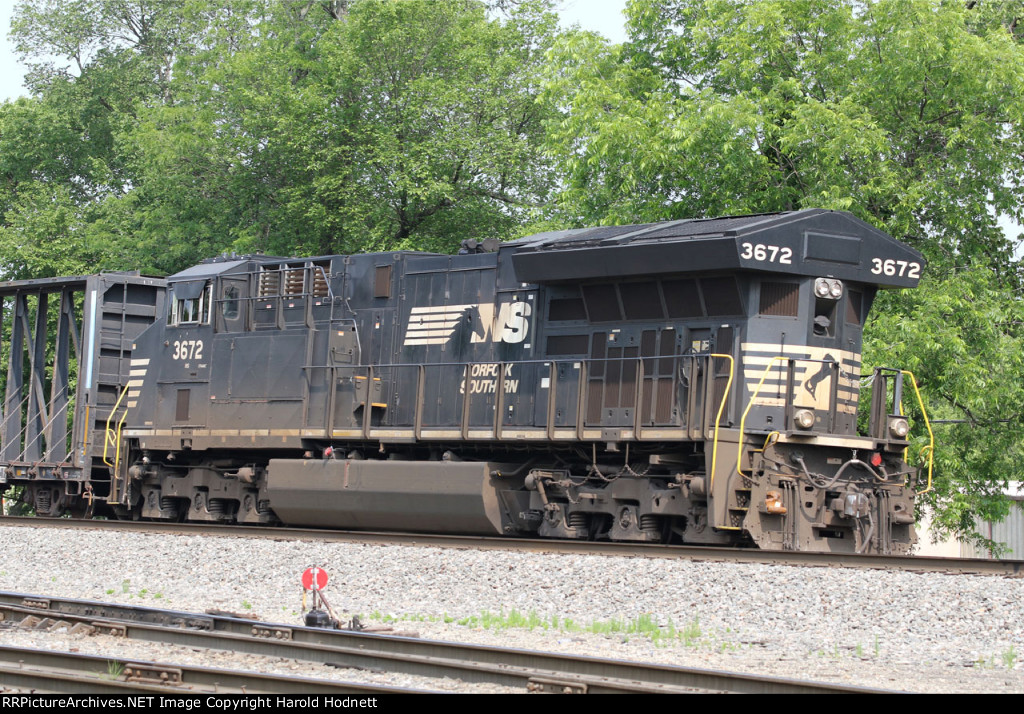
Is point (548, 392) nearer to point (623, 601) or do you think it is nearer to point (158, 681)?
point (623, 601)

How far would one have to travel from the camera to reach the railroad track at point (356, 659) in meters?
6.70

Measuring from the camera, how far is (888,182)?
18.0m

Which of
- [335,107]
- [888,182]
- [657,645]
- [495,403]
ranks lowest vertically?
[657,645]

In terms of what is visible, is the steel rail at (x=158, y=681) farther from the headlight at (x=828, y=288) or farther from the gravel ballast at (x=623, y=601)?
the headlight at (x=828, y=288)

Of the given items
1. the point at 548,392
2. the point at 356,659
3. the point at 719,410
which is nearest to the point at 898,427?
the point at 719,410

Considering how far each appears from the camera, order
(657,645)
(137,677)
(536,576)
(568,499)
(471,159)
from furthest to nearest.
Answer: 1. (471,159)
2. (568,499)
3. (536,576)
4. (657,645)
5. (137,677)

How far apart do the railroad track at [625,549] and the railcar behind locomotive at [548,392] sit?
0.67m

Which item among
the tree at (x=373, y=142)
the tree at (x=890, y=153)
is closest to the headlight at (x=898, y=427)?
the tree at (x=890, y=153)

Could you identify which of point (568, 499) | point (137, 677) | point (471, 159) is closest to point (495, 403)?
point (568, 499)

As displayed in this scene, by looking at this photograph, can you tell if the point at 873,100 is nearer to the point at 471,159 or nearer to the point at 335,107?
the point at 471,159

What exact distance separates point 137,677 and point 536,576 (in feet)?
16.4

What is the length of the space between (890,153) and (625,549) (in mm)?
9283

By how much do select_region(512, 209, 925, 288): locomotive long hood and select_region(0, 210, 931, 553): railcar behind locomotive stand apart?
3cm

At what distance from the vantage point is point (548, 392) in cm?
1437
